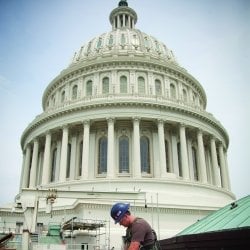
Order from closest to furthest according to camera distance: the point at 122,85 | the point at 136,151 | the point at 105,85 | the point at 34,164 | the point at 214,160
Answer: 1. the point at 136,151
2. the point at 34,164
3. the point at 214,160
4. the point at 122,85
5. the point at 105,85

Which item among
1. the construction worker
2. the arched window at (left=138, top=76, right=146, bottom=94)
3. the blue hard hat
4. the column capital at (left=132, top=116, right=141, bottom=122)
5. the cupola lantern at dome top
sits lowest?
the construction worker

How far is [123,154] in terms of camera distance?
4825 centimetres

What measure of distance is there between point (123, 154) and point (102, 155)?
8.90ft

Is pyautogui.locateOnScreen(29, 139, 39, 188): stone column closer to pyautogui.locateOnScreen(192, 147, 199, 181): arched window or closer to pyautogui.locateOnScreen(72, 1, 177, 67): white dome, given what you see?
pyautogui.locateOnScreen(72, 1, 177, 67): white dome

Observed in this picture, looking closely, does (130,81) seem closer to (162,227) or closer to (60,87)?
A: (60,87)

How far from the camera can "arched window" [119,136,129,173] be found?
47156 mm

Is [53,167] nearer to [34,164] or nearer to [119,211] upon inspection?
[34,164]

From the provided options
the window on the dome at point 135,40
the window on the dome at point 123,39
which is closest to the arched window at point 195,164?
the window on the dome at point 135,40

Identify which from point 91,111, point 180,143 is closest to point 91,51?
point 91,111

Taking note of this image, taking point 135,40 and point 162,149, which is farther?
point 135,40

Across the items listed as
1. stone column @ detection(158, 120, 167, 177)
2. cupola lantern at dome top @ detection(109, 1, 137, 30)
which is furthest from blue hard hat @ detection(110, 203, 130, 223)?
cupola lantern at dome top @ detection(109, 1, 137, 30)

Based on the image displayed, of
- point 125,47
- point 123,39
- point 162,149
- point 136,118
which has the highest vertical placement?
point 123,39

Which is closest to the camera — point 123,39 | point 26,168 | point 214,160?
point 214,160

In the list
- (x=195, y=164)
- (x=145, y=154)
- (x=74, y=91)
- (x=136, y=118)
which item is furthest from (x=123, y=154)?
(x=74, y=91)
